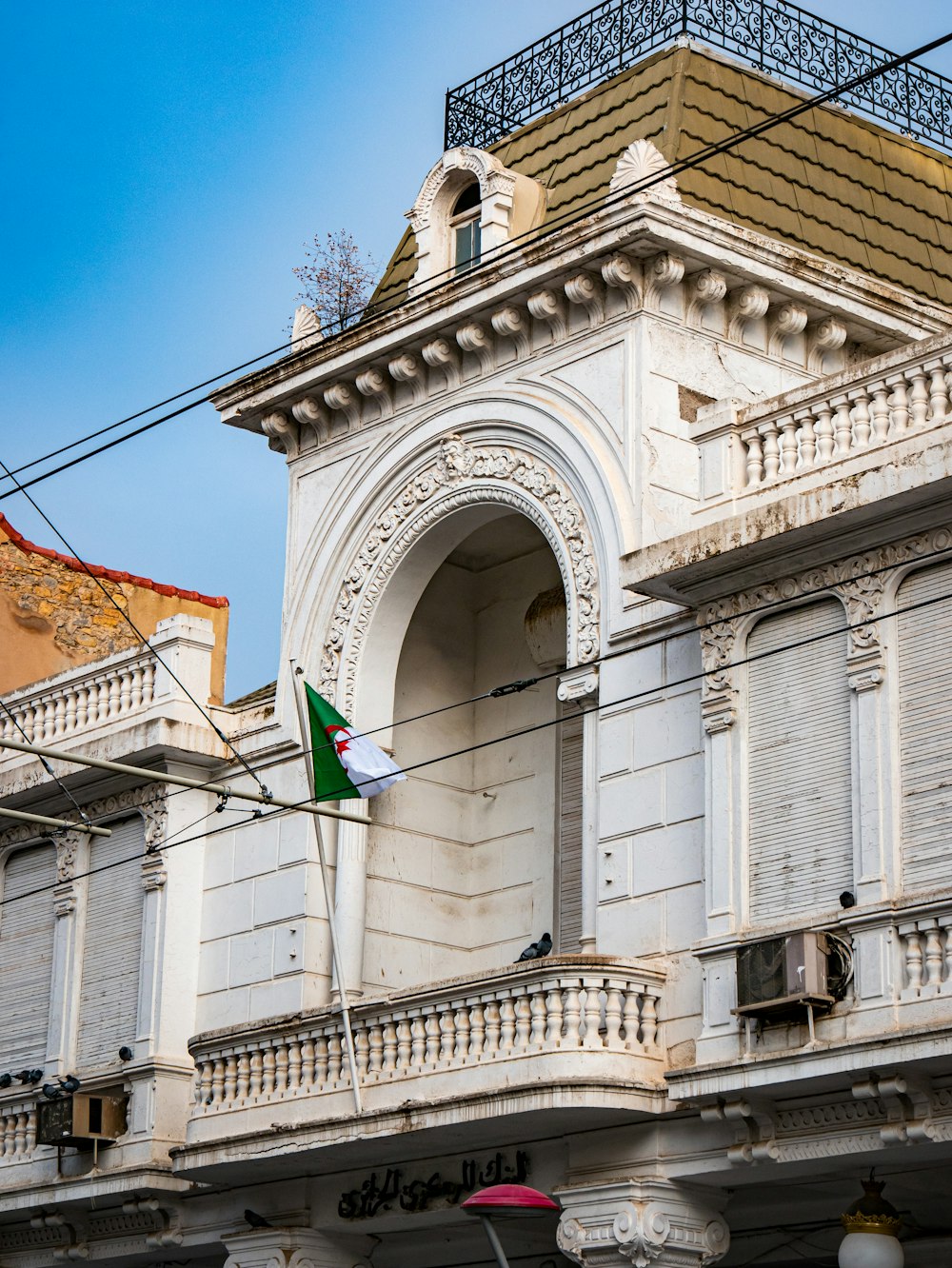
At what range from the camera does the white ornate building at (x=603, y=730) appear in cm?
1833

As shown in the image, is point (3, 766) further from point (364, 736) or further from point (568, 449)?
point (568, 449)

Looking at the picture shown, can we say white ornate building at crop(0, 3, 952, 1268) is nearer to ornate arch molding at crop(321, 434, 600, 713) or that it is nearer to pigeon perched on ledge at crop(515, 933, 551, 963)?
ornate arch molding at crop(321, 434, 600, 713)

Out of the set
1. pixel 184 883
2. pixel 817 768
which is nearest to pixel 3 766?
pixel 184 883

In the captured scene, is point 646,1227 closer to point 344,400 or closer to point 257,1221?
point 257,1221

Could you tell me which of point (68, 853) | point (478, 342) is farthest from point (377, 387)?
point (68, 853)

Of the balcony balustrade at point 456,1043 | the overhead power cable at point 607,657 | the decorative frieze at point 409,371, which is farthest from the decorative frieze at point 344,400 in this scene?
the balcony balustrade at point 456,1043

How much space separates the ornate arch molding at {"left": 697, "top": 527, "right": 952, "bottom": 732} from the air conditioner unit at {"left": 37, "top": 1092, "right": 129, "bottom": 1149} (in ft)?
25.7

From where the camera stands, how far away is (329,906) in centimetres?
2241

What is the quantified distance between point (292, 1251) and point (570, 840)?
14.6 feet

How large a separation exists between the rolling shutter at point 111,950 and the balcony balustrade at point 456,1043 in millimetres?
2264

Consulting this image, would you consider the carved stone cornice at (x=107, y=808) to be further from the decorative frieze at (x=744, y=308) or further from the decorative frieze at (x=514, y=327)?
the decorative frieze at (x=744, y=308)

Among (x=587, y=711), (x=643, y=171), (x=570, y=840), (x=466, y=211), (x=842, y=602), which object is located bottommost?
(x=570, y=840)

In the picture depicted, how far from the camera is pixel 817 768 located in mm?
18781

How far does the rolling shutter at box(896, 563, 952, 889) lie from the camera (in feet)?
58.2
